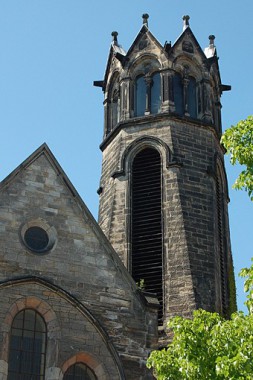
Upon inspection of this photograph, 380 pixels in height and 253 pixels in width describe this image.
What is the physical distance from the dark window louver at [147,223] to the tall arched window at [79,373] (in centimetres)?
388

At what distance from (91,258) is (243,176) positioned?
17.3 feet

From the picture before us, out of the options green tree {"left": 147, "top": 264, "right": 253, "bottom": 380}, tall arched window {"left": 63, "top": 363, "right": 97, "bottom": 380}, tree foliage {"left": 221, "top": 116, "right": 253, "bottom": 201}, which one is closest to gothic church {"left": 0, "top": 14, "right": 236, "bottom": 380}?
tall arched window {"left": 63, "top": 363, "right": 97, "bottom": 380}

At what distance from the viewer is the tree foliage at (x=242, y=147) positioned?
1473cm

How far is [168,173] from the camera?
23.8m

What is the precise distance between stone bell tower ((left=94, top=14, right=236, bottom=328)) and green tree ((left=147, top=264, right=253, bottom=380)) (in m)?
6.17

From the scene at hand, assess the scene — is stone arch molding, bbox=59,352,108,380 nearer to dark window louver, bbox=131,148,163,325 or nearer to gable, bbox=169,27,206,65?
dark window louver, bbox=131,148,163,325

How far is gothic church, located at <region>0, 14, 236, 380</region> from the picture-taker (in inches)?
704

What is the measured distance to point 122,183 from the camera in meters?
24.1

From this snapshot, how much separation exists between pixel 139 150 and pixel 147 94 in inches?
76.9

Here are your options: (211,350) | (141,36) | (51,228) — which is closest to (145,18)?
(141,36)

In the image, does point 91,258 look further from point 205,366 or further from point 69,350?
point 205,366

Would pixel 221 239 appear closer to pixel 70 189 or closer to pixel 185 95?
pixel 185 95

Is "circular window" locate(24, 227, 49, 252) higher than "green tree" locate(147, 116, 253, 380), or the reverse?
"circular window" locate(24, 227, 49, 252)

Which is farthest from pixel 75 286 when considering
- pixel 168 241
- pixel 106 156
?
pixel 106 156
